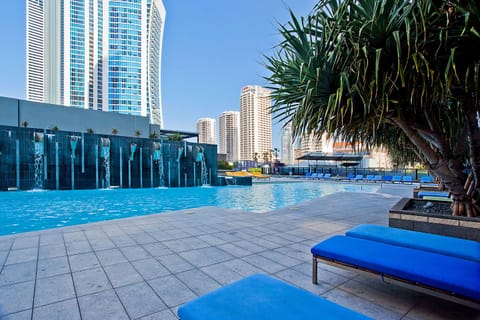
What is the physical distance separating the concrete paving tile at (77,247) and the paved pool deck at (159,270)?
13mm

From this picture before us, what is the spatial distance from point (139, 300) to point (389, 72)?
3.86 meters

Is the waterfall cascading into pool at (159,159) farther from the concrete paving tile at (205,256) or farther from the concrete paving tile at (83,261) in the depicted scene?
the concrete paving tile at (205,256)

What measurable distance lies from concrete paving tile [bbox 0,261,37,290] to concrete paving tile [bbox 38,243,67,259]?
0.76 feet

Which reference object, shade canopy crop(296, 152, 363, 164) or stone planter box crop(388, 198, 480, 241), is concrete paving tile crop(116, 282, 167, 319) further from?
shade canopy crop(296, 152, 363, 164)

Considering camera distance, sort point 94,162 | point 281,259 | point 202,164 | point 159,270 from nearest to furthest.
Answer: point 159,270 < point 281,259 < point 94,162 < point 202,164

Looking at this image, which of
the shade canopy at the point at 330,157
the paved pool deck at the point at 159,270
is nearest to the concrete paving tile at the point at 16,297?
the paved pool deck at the point at 159,270

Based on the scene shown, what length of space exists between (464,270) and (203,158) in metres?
20.3

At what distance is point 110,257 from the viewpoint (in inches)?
123

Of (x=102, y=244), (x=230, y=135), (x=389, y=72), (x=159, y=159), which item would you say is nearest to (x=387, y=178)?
(x=159, y=159)

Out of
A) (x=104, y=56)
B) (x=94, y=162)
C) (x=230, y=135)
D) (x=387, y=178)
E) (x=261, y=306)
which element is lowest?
(x=387, y=178)

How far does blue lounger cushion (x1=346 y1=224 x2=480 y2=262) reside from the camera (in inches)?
86.9

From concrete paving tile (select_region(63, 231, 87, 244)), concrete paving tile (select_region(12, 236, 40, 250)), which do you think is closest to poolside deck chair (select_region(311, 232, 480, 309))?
concrete paving tile (select_region(63, 231, 87, 244))

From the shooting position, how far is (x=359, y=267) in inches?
82.7

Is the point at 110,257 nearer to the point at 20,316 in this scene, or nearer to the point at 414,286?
the point at 20,316
